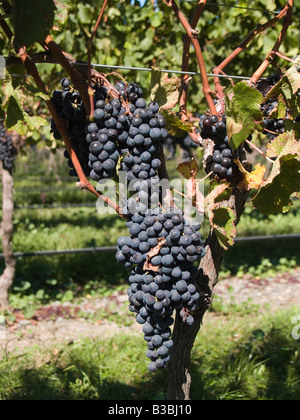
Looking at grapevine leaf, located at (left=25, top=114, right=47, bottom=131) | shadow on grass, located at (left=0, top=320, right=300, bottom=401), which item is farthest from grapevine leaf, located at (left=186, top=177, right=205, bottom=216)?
shadow on grass, located at (left=0, top=320, right=300, bottom=401)

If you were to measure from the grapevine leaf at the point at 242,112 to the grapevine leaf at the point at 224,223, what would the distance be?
0.18 meters

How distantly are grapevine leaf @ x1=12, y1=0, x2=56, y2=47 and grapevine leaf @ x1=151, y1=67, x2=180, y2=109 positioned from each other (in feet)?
1.05

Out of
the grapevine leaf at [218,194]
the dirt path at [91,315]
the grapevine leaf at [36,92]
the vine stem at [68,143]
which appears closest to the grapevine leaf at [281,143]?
the grapevine leaf at [218,194]

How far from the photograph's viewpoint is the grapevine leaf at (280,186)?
1099 mm

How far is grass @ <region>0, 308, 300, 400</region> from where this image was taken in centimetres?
244

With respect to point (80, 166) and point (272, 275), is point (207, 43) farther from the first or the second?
point (80, 166)

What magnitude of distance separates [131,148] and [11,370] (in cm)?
199

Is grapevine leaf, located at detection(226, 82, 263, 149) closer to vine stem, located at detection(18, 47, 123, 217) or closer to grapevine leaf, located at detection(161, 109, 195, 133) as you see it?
grapevine leaf, located at detection(161, 109, 195, 133)

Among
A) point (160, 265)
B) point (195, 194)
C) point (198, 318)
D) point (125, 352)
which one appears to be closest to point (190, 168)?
point (195, 194)

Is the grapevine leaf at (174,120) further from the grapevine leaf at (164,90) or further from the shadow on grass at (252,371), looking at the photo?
the shadow on grass at (252,371)

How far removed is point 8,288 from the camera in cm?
375

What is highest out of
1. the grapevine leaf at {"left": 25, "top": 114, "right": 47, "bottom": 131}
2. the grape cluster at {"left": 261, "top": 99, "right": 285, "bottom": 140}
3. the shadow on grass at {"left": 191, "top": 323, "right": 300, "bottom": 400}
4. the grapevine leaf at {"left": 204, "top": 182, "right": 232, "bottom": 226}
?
the grape cluster at {"left": 261, "top": 99, "right": 285, "bottom": 140}

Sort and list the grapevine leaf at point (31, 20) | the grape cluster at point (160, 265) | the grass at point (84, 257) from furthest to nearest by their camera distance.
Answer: the grass at point (84, 257) → the grape cluster at point (160, 265) → the grapevine leaf at point (31, 20)
